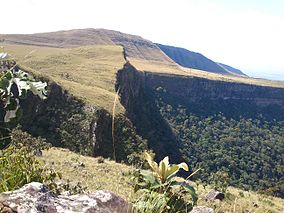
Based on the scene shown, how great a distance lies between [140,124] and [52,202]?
76.7 m

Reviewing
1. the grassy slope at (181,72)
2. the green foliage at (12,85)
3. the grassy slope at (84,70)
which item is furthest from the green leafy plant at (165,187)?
the grassy slope at (181,72)

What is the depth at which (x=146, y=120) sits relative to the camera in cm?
8494

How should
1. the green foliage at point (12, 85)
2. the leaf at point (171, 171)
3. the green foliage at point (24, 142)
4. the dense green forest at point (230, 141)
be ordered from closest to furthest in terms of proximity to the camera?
the green foliage at point (12, 85) < the leaf at point (171, 171) < the green foliage at point (24, 142) < the dense green forest at point (230, 141)

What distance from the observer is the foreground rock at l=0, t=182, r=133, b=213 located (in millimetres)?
2896

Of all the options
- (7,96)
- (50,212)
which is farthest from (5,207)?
(7,96)

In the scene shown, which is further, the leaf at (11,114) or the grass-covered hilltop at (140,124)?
the grass-covered hilltop at (140,124)

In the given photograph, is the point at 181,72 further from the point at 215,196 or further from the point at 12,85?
the point at 12,85

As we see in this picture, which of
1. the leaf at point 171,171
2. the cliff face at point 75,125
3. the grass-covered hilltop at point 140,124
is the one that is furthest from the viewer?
the cliff face at point 75,125

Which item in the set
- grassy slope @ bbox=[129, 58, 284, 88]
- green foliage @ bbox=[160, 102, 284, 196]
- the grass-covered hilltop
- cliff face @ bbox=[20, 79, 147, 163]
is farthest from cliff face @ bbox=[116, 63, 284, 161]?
cliff face @ bbox=[20, 79, 147, 163]

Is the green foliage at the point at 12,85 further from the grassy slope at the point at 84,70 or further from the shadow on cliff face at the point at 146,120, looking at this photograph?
the shadow on cliff face at the point at 146,120

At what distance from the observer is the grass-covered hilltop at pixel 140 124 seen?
14484mm

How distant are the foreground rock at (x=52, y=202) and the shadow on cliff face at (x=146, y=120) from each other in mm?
66595

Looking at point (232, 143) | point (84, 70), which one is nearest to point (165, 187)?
point (84, 70)

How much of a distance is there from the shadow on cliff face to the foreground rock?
66595 mm
